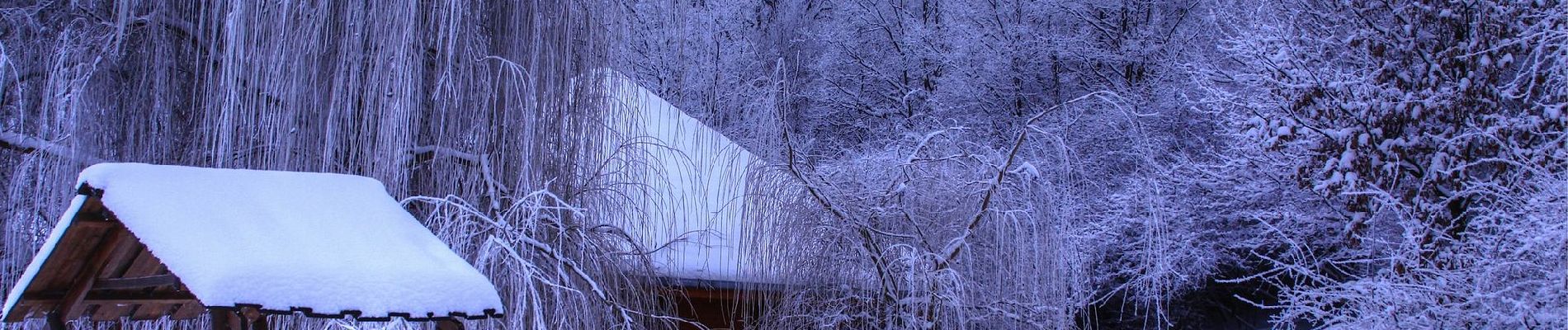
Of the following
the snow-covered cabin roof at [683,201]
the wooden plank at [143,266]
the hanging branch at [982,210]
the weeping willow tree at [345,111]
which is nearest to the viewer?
the wooden plank at [143,266]

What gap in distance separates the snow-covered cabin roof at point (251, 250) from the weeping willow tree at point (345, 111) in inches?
48.6

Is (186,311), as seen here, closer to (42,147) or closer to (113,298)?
(113,298)

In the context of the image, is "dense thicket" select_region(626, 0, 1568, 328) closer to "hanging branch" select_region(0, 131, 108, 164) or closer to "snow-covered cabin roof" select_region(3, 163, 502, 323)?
"hanging branch" select_region(0, 131, 108, 164)

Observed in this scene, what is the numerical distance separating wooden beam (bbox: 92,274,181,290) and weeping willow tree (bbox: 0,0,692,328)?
1.33m

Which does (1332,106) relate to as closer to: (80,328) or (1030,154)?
(1030,154)

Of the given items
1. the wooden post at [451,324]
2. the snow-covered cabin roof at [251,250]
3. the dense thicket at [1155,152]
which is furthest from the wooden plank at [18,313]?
the dense thicket at [1155,152]

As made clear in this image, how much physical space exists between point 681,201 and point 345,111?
2.11 metres

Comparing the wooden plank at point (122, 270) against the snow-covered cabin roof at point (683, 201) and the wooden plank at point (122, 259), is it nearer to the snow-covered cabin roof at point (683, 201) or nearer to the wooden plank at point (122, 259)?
the wooden plank at point (122, 259)

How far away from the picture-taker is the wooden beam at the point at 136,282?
2.63m

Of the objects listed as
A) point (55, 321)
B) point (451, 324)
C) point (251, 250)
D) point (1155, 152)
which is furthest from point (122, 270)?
point (1155, 152)

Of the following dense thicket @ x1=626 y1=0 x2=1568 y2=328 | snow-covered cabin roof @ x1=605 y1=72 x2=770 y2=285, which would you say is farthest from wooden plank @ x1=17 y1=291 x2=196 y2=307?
dense thicket @ x1=626 y1=0 x2=1568 y2=328

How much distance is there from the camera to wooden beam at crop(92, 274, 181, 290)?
2.63 m

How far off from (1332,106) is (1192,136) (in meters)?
2.92

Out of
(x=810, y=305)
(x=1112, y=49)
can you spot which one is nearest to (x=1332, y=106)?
(x=1112, y=49)
